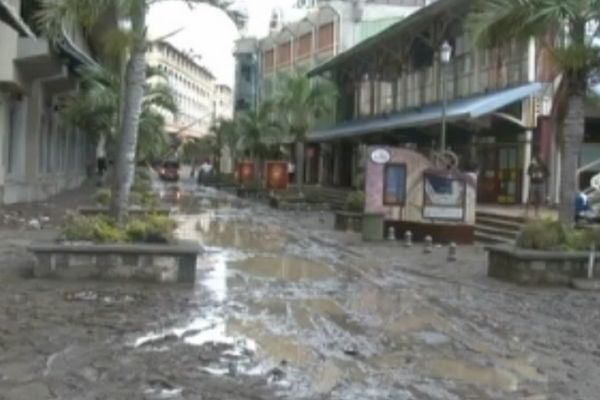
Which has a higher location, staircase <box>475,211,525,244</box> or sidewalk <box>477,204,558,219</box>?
sidewalk <box>477,204,558,219</box>

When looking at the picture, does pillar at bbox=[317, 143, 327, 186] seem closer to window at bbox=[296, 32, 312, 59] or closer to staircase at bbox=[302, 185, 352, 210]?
window at bbox=[296, 32, 312, 59]

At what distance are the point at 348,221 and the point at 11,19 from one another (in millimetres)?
9681

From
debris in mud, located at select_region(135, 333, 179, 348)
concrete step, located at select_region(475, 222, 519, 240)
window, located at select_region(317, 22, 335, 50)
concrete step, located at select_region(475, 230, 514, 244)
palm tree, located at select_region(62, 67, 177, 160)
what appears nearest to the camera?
debris in mud, located at select_region(135, 333, 179, 348)

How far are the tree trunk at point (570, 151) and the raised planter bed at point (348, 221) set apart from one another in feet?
32.7

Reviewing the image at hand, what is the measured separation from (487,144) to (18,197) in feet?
51.3

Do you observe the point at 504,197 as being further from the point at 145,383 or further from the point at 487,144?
the point at 145,383

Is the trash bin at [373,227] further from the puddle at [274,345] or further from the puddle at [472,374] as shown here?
the puddle at [472,374]

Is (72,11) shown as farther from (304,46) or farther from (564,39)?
(304,46)

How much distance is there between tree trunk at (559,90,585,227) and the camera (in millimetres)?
14961

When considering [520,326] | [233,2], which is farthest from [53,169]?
[520,326]

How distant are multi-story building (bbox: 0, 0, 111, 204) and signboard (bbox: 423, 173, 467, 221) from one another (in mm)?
7934

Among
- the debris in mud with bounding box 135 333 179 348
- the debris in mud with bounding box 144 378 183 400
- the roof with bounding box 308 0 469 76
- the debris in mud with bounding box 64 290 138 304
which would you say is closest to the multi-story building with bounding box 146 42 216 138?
the roof with bounding box 308 0 469 76

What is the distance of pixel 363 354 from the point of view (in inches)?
340

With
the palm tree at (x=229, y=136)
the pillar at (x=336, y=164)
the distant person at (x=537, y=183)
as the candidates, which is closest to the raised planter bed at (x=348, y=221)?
the distant person at (x=537, y=183)
